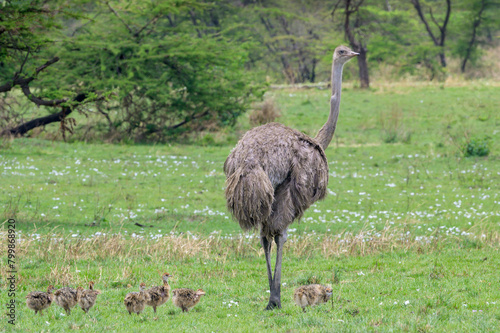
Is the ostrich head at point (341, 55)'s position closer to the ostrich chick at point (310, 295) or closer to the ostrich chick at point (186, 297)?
the ostrich chick at point (310, 295)

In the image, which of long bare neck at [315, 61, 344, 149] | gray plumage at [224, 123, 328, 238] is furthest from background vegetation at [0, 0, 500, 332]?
long bare neck at [315, 61, 344, 149]

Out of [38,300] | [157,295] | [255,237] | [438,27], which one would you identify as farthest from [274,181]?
[438,27]

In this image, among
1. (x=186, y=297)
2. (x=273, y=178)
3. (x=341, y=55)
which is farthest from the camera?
(x=341, y=55)

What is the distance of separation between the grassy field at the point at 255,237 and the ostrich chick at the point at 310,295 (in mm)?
152

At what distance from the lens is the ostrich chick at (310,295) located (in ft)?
27.3

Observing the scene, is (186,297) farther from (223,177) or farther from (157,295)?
(223,177)

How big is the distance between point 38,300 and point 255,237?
6353mm

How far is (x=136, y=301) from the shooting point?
8141mm

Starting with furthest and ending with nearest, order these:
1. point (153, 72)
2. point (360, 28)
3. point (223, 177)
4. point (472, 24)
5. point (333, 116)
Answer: point (472, 24)
point (360, 28)
point (153, 72)
point (223, 177)
point (333, 116)

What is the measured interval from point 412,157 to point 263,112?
9412 mm

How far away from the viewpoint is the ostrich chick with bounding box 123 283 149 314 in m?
8.12

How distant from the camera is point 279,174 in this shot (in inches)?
333

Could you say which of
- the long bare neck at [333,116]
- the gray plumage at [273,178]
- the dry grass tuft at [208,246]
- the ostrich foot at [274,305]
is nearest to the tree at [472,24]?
the dry grass tuft at [208,246]

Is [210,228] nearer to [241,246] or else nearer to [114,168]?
[241,246]
